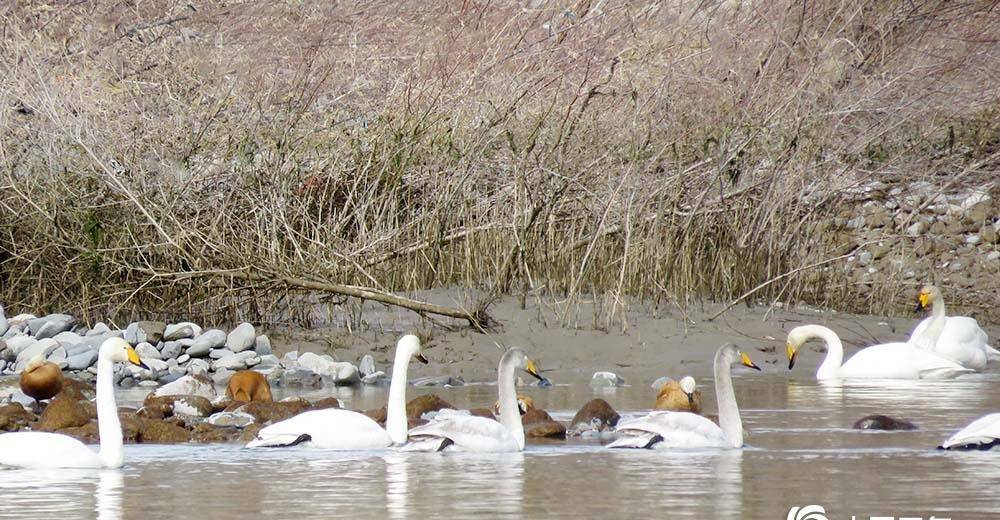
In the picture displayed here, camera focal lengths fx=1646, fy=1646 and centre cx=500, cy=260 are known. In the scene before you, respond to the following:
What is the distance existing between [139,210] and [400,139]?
2491 millimetres

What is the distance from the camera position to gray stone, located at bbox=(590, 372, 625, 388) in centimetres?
1284

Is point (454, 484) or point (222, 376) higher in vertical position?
point (222, 376)

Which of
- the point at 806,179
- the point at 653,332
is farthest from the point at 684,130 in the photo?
the point at 653,332

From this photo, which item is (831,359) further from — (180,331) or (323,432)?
(323,432)

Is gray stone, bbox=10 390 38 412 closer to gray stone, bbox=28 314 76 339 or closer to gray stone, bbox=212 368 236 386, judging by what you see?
gray stone, bbox=212 368 236 386

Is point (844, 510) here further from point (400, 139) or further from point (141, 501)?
point (400, 139)

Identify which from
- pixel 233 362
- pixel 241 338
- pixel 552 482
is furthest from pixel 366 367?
pixel 552 482

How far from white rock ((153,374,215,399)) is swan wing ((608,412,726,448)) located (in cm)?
380

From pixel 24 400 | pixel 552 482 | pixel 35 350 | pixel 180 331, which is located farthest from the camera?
pixel 180 331

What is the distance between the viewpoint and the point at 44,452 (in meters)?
7.93

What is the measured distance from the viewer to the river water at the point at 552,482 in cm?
660

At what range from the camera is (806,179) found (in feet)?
57.3

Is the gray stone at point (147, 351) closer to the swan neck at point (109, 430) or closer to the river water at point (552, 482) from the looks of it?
the river water at point (552, 482)

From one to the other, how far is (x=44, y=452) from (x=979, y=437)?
4.62 m
